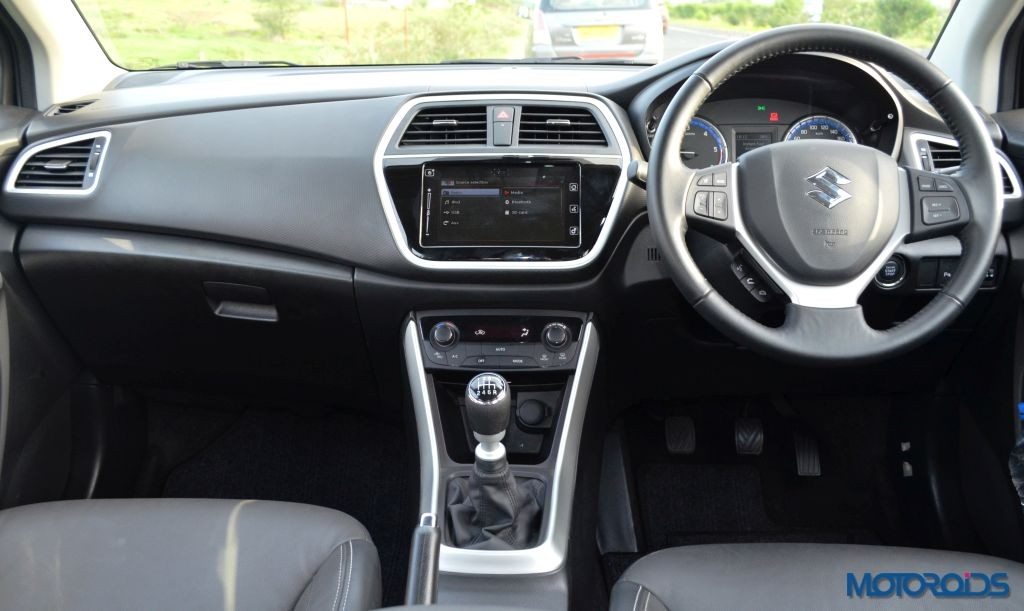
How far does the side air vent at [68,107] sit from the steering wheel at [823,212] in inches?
54.4

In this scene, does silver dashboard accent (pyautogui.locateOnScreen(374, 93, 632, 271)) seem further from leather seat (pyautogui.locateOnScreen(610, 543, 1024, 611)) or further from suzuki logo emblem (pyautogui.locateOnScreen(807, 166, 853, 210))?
leather seat (pyautogui.locateOnScreen(610, 543, 1024, 611))

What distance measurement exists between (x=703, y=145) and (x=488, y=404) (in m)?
0.71

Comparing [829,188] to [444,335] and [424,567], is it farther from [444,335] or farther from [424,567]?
[424,567]

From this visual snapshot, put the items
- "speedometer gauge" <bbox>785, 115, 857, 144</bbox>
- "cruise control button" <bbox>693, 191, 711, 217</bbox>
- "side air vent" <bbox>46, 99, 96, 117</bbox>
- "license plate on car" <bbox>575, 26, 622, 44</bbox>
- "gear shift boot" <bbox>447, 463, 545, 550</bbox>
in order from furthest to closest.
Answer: "license plate on car" <bbox>575, 26, 622, 44</bbox> < "side air vent" <bbox>46, 99, 96, 117</bbox> < "speedometer gauge" <bbox>785, 115, 857, 144</bbox> < "gear shift boot" <bbox>447, 463, 545, 550</bbox> < "cruise control button" <bbox>693, 191, 711, 217</bbox>

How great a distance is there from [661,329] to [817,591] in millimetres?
685

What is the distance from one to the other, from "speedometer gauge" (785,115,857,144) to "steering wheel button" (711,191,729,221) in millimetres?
444

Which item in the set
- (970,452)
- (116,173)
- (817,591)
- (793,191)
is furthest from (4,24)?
(970,452)

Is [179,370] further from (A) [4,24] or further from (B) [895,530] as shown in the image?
(B) [895,530]

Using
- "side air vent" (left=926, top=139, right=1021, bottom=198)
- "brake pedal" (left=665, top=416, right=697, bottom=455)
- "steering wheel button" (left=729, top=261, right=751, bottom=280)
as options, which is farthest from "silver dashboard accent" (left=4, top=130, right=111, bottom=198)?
"side air vent" (left=926, top=139, right=1021, bottom=198)

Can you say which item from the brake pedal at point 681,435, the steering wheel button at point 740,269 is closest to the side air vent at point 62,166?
the steering wheel button at point 740,269

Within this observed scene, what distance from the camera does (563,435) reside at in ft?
5.39

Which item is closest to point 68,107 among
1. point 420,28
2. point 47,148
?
point 47,148

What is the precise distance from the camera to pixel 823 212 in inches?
53.9

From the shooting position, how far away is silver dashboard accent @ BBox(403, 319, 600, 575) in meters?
1.44
